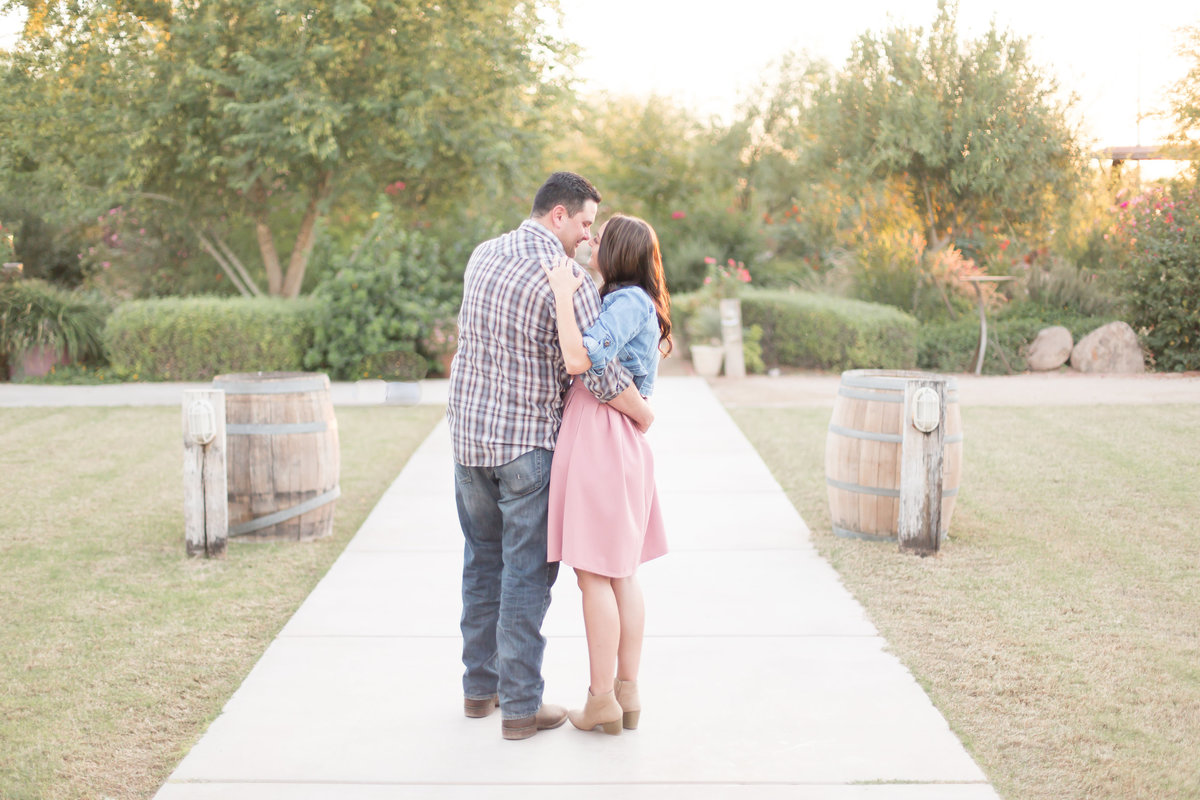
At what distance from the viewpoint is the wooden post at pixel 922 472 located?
561cm

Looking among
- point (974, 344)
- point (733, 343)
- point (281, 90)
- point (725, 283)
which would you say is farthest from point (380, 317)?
point (974, 344)

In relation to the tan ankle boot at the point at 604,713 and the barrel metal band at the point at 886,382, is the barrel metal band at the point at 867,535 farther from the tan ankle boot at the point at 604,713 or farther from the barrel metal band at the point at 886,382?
the tan ankle boot at the point at 604,713

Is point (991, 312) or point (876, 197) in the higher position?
point (876, 197)

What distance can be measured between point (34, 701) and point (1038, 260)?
1569 cm

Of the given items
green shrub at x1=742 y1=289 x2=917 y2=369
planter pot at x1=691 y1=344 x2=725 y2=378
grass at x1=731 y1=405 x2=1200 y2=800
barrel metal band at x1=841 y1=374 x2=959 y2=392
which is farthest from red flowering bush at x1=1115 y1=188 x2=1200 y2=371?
barrel metal band at x1=841 y1=374 x2=959 y2=392

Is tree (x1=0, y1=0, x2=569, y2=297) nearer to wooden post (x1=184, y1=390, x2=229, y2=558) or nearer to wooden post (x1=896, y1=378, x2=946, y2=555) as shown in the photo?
wooden post (x1=184, y1=390, x2=229, y2=558)

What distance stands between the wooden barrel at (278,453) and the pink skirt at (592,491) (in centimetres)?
282

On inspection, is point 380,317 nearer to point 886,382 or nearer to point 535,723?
point 886,382

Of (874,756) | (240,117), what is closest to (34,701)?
(874,756)

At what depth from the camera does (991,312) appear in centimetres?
1492

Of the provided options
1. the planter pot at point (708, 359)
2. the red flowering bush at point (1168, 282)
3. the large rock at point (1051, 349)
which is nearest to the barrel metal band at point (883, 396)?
the planter pot at point (708, 359)

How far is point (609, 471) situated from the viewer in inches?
137

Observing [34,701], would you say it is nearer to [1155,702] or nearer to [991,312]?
[1155,702]

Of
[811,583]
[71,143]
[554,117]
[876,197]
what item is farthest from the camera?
[876,197]
